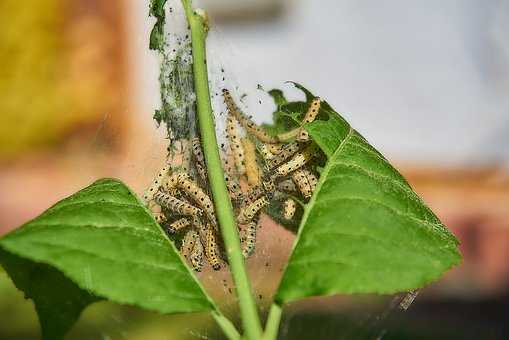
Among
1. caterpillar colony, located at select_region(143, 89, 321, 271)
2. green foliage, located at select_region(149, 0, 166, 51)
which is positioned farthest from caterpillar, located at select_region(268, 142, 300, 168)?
green foliage, located at select_region(149, 0, 166, 51)

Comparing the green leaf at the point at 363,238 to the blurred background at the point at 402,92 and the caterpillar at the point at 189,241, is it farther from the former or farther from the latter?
the blurred background at the point at 402,92

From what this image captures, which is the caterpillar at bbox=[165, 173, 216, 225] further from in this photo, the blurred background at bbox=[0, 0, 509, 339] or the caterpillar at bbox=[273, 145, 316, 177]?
the blurred background at bbox=[0, 0, 509, 339]

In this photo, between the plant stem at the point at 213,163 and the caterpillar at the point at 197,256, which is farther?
the caterpillar at the point at 197,256

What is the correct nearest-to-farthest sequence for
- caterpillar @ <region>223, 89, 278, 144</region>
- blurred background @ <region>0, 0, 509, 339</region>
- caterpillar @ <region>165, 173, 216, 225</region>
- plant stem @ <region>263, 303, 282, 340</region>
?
plant stem @ <region>263, 303, 282, 340</region> < caterpillar @ <region>165, 173, 216, 225</region> < caterpillar @ <region>223, 89, 278, 144</region> < blurred background @ <region>0, 0, 509, 339</region>

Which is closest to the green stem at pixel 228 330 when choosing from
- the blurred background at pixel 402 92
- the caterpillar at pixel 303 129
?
the caterpillar at pixel 303 129

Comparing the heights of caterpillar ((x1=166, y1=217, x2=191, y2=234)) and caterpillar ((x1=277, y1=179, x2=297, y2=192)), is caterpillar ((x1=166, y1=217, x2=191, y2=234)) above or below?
below

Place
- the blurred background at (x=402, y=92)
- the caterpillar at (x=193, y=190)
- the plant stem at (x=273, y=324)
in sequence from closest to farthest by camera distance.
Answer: the plant stem at (x=273, y=324), the caterpillar at (x=193, y=190), the blurred background at (x=402, y=92)
